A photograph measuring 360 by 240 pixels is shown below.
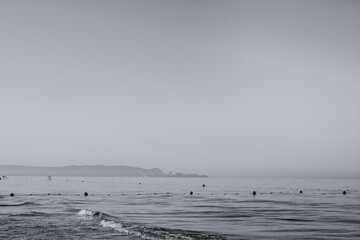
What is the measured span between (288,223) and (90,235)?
17.8 meters

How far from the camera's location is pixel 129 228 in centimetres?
2806

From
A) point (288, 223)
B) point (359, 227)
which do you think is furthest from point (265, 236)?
point (359, 227)

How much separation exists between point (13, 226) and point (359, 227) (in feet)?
92.0

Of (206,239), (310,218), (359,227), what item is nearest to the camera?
(206,239)

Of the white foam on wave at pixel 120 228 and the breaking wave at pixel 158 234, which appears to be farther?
the white foam on wave at pixel 120 228

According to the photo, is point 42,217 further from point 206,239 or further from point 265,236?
point 265,236

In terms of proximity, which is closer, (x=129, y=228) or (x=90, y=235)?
(x=90, y=235)

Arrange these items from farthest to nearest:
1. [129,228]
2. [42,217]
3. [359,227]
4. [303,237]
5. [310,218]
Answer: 1. [310,218]
2. [42,217]
3. [359,227]
4. [129,228]
5. [303,237]

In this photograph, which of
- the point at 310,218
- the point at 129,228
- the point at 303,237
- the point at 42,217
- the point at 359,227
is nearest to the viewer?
the point at 303,237

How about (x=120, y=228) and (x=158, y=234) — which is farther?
(x=120, y=228)

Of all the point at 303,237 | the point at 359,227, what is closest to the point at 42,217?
the point at 303,237

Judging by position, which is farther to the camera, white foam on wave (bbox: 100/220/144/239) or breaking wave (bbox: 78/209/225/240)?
white foam on wave (bbox: 100/220/144/239)

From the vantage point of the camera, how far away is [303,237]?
26047mm

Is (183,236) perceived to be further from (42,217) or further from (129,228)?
(42,217)
